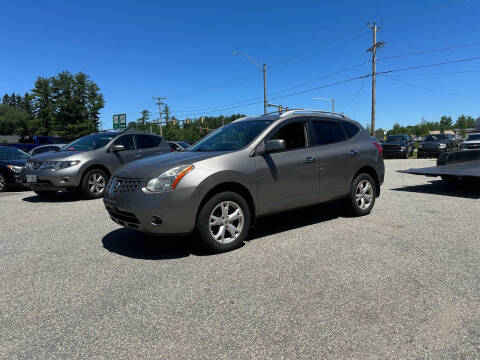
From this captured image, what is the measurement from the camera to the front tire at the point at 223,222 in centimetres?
379

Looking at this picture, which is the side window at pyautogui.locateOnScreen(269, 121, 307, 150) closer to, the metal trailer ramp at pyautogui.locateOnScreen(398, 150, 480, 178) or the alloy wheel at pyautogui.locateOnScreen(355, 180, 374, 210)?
the alloy wheel at pyautogui.locateOnScreen(355, 180, 374, 210)

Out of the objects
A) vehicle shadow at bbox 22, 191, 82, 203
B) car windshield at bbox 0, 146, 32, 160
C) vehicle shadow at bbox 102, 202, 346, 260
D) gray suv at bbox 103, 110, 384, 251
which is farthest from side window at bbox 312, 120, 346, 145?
car windshield at bbox 0, 146, 32, 160

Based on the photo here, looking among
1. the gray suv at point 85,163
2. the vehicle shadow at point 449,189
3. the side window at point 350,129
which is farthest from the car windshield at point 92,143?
the vehicle shadow at point 449,189

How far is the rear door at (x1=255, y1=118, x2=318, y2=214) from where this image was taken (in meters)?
4.31

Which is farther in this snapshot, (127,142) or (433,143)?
(433,143)

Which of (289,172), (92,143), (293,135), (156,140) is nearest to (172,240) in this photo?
(289,172)

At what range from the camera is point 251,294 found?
2943 millimetres

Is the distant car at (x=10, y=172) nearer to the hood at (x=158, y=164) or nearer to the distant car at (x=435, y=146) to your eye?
the hood at (x=158, y=164)

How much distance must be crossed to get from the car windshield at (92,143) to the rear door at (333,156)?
5.82m

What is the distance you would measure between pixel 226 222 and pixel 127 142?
19.6 feet

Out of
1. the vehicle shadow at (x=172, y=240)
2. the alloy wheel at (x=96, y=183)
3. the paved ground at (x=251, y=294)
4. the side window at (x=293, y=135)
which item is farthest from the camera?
the alloy wheel at (x=96, y=183)

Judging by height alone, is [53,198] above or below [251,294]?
above

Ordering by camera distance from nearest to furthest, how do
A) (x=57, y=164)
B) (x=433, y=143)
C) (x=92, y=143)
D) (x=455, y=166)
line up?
(x=57, y=164), (x=92, y=143), (x=455, y=166), (x=433, y=143)

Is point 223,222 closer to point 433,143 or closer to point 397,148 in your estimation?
point 397,148
